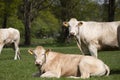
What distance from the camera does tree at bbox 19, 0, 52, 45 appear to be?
54.1 metres

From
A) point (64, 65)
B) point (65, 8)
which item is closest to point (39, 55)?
point (64, 65)

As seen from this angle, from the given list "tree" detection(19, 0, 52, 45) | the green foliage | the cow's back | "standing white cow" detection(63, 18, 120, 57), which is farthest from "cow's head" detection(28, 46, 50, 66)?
the green foliage

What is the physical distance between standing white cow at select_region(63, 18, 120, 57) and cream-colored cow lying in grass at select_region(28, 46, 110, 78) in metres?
1.69

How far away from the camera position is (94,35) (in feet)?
44.2

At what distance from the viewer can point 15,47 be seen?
22641mm

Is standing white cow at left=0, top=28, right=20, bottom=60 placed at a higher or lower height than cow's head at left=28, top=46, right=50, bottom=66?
lower

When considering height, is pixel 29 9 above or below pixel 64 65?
below

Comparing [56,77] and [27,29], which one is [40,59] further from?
[27,29]

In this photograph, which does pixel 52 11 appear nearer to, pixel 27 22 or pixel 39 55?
pixel 27 22

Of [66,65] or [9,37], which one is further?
[9,37]

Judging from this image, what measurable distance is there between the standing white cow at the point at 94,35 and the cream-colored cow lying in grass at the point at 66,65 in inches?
66.6

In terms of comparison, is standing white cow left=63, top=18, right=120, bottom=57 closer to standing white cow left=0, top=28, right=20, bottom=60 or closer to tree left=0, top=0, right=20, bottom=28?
standing white cow left=0, top=28, right=20, bottom=60

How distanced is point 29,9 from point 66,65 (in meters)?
43.7

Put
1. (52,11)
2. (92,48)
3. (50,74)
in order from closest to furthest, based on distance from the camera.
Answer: (50,74)
(92,48)
(52,11)
